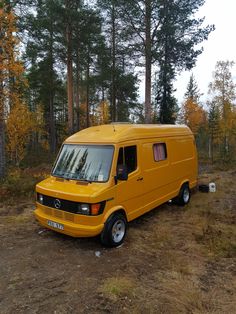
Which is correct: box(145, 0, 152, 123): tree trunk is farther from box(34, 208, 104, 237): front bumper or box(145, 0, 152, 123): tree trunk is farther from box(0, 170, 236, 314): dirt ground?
box(34, 208, 104, 237): front bumper

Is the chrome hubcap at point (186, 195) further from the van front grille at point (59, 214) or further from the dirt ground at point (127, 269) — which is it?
the van front grille at point (59, 214)

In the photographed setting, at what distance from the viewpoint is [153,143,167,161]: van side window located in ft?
23.1

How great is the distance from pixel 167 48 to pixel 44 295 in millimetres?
14749

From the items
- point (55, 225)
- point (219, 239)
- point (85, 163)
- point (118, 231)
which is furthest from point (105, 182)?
point (219, 239)

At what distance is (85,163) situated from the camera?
584cm

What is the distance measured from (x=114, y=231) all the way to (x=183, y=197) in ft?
12.6

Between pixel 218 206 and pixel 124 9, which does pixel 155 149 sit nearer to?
pixel 218 206

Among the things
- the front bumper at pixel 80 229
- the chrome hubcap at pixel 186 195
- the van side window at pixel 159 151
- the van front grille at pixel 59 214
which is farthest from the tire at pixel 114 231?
the chrome hubcap at pixel 186 195

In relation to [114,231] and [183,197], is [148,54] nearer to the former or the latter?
[183,197]

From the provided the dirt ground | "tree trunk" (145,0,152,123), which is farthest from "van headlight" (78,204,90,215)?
"tree trunk" (145,0,152,123)

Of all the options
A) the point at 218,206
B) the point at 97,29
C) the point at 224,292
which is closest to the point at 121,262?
the point at 224,292

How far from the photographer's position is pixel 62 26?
1587cm

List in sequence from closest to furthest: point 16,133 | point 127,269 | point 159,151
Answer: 1. point 127,269
2. point 159,151
3. point 16,133

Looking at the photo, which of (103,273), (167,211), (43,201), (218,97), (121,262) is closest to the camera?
(103,273)
